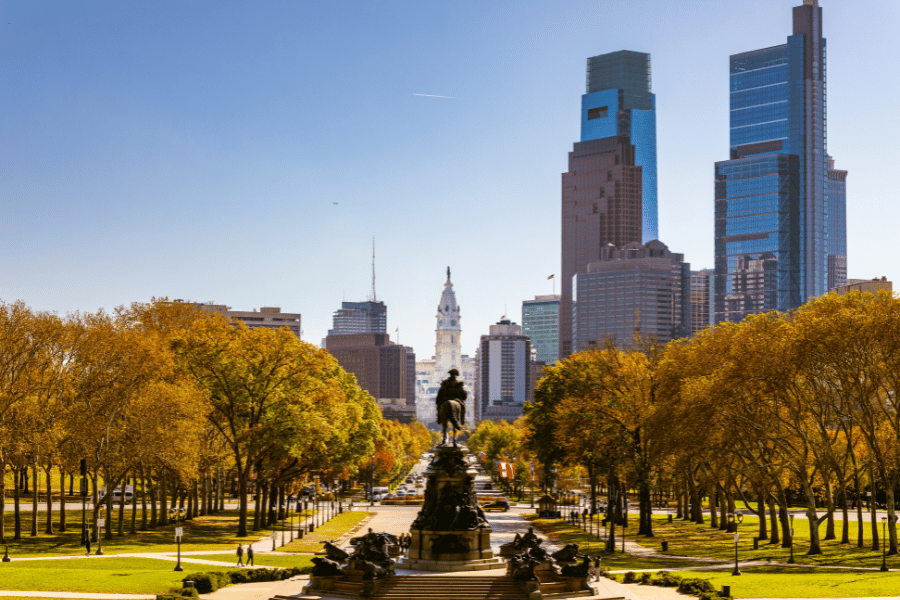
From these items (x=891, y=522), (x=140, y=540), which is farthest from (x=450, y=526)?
(x=140, y=540)

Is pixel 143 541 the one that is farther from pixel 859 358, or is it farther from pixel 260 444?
pixel 859 358

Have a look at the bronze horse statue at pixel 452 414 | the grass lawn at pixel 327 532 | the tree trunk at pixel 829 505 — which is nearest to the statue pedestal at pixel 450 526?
the bronze horse statue at pixel 452 414

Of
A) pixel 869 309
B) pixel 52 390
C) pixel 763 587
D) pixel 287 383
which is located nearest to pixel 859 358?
pixel 869 309

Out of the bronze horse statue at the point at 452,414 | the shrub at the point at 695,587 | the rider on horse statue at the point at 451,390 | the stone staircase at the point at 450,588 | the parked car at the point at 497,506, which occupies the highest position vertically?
the rider on horse statue at the point at 451,390

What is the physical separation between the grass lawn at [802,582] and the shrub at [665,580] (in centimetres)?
173

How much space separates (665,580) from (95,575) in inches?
1115

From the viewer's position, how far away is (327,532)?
7806 centimetres

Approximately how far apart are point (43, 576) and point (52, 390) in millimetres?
21075

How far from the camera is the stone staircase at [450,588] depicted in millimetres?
38625

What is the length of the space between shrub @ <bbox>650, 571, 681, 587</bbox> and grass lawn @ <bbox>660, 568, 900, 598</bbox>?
173 cm

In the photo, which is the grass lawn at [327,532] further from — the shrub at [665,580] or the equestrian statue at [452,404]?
the shrub at [665,580]

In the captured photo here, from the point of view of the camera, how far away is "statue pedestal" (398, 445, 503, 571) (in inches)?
1693

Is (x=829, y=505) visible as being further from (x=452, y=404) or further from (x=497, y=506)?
(x=497, y=506)

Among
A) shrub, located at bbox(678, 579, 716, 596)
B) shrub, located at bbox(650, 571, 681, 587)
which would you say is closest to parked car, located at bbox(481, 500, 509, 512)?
shrub, located at bbox(650, 571, 681, 587)
